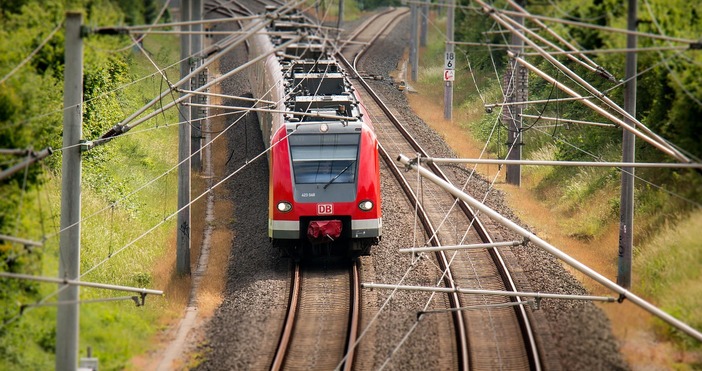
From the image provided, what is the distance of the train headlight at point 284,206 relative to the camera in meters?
19.7

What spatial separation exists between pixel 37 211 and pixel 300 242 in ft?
20.1

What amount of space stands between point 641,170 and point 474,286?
229 inches

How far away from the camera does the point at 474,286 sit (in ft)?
65.9

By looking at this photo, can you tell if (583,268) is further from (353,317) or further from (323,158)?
(323,158)

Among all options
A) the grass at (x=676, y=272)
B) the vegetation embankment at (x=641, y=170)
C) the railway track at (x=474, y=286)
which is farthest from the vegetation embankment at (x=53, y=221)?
the grass at (x=676, y=272)

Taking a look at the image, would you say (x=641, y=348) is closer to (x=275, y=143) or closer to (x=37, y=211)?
(x=275, y=143)

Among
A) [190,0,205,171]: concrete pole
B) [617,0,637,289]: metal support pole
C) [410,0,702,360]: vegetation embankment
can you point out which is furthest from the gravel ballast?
[410,0,702,360]: vegetation embankment

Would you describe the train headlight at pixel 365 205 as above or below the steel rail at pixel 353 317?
above

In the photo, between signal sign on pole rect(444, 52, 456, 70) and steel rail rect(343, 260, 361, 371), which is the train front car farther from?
signal sign on pole rect(444, 52, 456, 70)

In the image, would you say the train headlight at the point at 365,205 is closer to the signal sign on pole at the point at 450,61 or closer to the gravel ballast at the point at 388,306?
the gravel ballast at the point at 388,306

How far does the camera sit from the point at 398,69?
4750 cm

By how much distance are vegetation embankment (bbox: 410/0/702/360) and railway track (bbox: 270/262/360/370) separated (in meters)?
4.88

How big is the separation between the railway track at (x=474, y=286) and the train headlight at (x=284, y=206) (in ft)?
8.79

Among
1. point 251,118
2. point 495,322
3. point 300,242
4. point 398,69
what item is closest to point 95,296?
point 300,242
